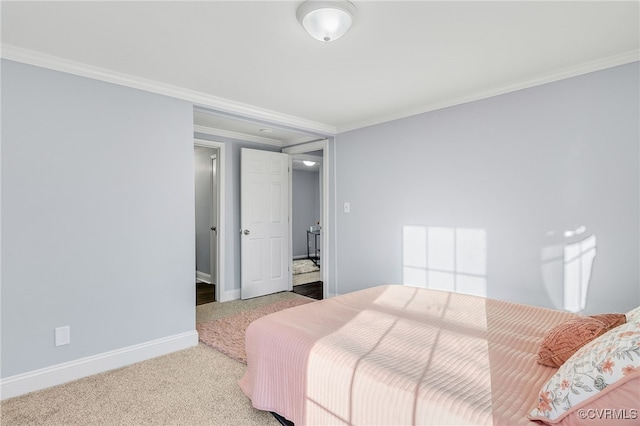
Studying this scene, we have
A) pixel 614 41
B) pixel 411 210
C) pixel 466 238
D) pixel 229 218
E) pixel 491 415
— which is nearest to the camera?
pixel 491 415

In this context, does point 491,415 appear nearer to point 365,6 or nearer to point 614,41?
point 365,6

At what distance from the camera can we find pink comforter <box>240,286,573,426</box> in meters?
1.19

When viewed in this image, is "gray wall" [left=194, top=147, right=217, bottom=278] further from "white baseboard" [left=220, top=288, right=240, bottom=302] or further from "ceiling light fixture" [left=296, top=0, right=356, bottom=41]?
"ceiling light fixture" [left=296, top=0, right=356, bottom=41]

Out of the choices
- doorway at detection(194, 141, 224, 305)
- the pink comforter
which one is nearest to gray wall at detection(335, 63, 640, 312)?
the pink comforter

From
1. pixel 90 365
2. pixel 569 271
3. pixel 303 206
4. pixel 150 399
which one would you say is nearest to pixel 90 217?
pixel 90 365

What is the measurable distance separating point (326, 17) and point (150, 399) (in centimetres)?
258

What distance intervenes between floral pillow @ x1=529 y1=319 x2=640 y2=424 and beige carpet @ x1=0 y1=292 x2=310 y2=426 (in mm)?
1431

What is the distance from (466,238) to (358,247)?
1.39 meters

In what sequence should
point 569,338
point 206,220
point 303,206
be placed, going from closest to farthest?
point 569,338 < point 206,220 < point 303,206

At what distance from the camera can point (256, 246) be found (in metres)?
4.82

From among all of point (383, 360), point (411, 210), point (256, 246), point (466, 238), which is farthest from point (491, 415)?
point (256, 246)

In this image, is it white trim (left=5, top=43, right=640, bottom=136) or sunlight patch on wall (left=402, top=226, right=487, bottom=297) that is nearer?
white trim (left=5, top=43, right=640, bottom=136)

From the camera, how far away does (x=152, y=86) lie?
2.85 metres

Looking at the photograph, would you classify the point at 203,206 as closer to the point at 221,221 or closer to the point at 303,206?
the point at 221,221
